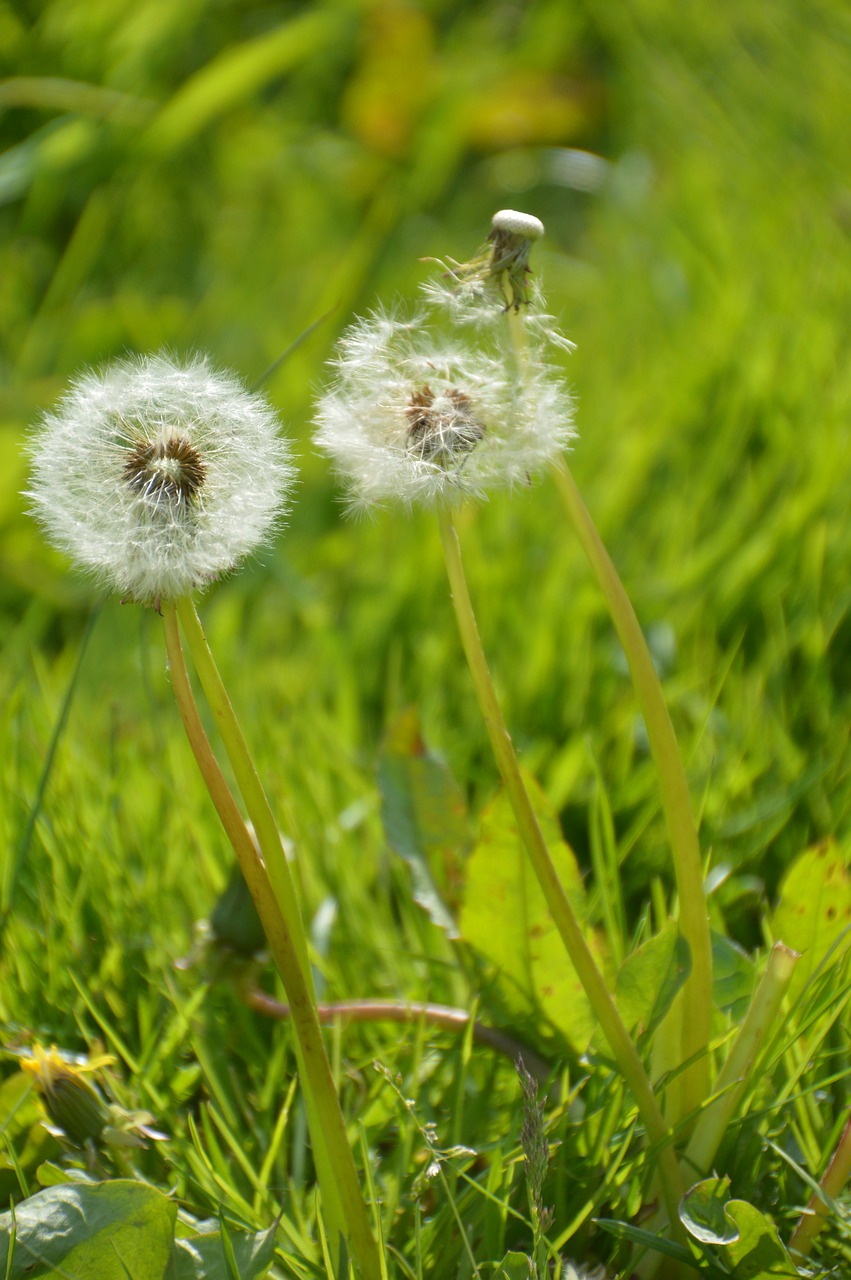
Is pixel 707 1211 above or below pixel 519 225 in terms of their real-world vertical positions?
below

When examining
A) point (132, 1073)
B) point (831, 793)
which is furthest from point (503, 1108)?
point (831, 793)

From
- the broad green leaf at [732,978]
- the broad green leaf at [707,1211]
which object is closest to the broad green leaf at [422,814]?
the broad green leaf at [732,978]

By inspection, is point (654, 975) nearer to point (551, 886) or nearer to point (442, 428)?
point (551, 886)

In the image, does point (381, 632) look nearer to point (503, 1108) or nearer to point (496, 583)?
point (496, 583)

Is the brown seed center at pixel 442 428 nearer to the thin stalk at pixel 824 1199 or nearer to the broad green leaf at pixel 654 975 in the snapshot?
the broad green leaf at pixel 654 975

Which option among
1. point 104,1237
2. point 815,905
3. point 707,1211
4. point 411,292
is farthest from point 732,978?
point 411,292

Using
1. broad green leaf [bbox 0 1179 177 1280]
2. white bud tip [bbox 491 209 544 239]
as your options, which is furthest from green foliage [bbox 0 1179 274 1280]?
white bud tip [bbox 491 209 544 239]
